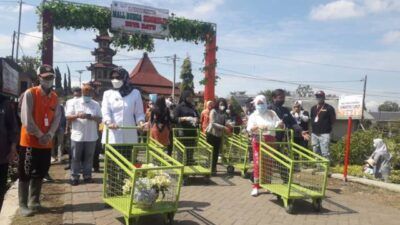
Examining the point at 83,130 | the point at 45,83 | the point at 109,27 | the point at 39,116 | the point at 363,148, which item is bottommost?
the point at 363,148

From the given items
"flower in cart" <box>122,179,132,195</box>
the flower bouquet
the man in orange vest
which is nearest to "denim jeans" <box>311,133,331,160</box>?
the flower bouquet

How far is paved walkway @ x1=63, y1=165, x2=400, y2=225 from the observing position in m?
6.16

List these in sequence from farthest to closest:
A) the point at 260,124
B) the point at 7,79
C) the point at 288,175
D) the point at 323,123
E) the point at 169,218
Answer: the point at 323,123 → the point at 7,79 → the point at 260,124 → the point at 288,175 → the point at 169,218

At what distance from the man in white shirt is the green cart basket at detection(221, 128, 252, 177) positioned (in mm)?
3474

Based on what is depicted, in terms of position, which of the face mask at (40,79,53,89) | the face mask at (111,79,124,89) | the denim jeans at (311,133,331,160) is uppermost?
the face mask at (111,79,124,89)

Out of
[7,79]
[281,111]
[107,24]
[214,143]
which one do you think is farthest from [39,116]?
[107,24]

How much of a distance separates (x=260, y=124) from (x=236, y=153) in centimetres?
306

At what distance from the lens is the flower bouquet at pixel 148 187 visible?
5.47 m

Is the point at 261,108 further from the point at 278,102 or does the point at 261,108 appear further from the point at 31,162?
the point at 31,162

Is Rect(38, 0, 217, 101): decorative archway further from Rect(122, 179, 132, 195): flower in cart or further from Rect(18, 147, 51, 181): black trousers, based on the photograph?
Rect(122, 179, 132, 195): flower in cart

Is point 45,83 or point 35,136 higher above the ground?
point 45,83

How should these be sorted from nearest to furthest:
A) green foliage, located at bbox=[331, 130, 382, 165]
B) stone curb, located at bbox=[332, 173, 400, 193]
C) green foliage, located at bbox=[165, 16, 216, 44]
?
stone curb, located at bbox=[332, 173, 400, 193] < green foliage, located at bbox=[165, 16, 216, 44] < green foliage, located at bbox=[331, 130, 382, 165]

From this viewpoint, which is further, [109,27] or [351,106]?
[109,27]

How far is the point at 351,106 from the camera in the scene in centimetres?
1020
